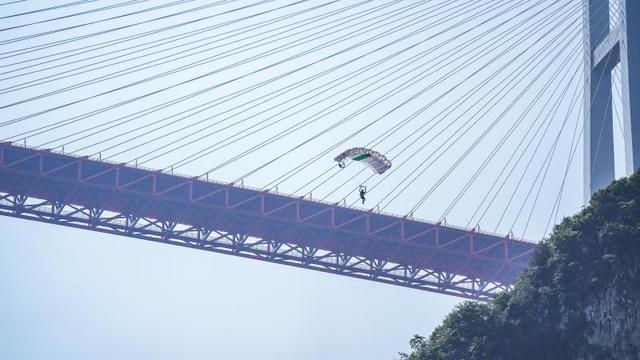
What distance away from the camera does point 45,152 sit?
210 ft

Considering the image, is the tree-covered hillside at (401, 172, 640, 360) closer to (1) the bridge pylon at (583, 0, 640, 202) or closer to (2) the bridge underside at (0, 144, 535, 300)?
(1) the bridge pylon at (583, 0, 640, 202)

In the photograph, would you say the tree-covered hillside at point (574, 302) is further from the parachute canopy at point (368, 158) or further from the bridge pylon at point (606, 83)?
the parachute canopy at point (368, 158)

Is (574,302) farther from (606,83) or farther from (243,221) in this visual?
(243,221)

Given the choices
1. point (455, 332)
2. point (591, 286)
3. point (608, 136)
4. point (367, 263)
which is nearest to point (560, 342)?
point (591, 286)

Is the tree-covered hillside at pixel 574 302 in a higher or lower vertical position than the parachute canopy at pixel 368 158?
lower

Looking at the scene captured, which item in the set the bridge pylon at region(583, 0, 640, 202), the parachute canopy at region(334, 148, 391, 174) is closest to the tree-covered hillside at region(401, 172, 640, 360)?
the bridge pylon at region(583, 0, 640, 202)

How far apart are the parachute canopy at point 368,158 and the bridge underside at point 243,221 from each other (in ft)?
29.5

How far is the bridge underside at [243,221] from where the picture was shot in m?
65.4

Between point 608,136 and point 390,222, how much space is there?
21.7 m

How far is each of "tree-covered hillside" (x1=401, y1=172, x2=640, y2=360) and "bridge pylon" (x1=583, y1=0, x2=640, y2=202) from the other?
3.36 meters

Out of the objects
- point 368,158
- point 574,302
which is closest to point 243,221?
point 368,158

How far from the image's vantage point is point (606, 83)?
4906 cm

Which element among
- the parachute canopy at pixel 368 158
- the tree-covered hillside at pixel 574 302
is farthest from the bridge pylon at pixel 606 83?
the parachute canopy at pixel 368 158

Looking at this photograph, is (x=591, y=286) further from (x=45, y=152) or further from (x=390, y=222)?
(x=45, y=152)
